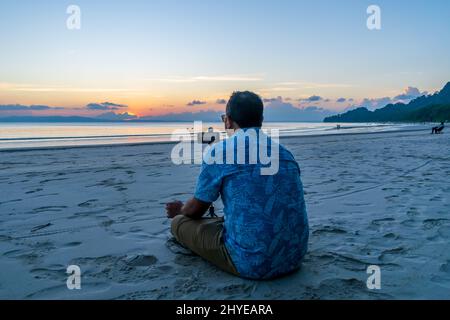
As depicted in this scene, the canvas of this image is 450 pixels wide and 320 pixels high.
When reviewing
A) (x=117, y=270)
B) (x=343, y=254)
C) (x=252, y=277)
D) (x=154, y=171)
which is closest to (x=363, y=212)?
(x=343, y=254)

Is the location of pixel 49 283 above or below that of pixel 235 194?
below

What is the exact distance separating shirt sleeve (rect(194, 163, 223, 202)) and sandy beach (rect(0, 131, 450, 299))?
0.70 m

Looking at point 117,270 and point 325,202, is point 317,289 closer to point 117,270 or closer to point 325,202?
point 117,270

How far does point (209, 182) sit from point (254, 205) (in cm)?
40

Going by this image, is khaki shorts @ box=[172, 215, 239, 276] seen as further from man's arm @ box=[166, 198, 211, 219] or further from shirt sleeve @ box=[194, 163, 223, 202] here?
shirt sleeve @ box=[194, 163, 223, 202]

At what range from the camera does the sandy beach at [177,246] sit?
276cm

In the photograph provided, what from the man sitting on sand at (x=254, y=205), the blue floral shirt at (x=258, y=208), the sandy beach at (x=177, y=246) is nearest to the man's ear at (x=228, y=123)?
the man sitting on sand at (x=254, y=205)

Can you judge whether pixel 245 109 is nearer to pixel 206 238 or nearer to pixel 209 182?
pixel 209 182

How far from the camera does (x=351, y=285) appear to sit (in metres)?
2.82

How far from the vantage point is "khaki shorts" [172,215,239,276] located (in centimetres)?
300

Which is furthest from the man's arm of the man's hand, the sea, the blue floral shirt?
the sea

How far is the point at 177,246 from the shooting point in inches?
146

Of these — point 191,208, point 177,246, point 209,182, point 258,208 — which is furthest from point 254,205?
point 177,246
